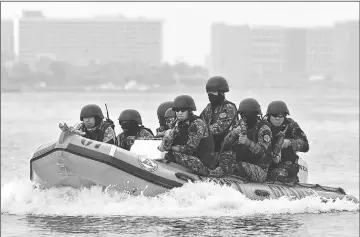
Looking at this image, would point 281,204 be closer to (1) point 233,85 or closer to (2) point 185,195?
(2) point 185,195

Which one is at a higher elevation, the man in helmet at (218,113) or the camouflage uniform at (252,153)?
the man in helmet at (218,113)

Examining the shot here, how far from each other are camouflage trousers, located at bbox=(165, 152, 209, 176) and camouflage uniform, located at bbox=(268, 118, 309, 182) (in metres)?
1.51

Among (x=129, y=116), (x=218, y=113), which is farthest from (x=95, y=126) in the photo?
(x=218, y=113)

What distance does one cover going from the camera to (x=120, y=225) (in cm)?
1881

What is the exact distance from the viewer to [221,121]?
20922 millimetres

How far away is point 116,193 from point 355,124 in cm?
4859

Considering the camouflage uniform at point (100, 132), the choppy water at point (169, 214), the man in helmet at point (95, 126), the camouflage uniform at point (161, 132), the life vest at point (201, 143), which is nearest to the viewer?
the choppy water at point (169, 214)

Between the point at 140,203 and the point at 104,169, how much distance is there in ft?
2.63

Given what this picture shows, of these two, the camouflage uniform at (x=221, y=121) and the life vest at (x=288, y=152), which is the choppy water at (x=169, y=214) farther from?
the camouflage uniform at (x=221, y=121)

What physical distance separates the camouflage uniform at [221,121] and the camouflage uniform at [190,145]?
623 millimetres

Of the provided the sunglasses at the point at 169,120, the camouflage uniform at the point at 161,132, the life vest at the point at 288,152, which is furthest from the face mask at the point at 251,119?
the camouflage uniform at the point at 161,132

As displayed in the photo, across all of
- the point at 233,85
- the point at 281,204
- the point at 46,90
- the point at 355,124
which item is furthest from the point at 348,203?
the point at 233,85

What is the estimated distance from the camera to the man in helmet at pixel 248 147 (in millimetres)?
20312

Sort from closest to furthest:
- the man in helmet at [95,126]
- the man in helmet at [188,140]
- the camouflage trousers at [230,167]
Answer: the man in helmet at [188,140], the camouflage trousers at [230,167], the man in helmet at [95,126]
